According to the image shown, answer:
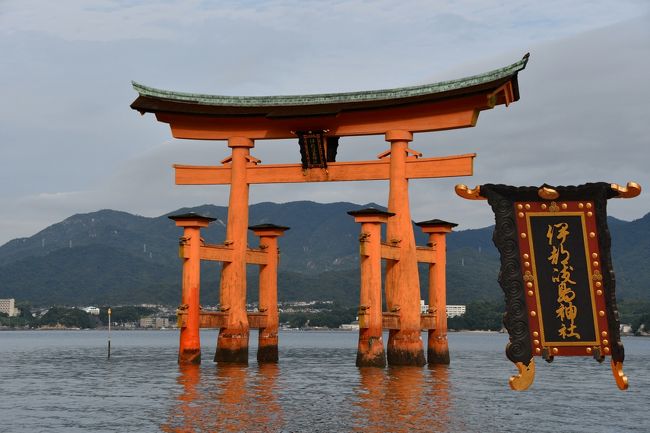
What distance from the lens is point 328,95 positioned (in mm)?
36312

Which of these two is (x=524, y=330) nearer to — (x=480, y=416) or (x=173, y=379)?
(x=480, y=416)

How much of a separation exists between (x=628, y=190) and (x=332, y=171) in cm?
2430

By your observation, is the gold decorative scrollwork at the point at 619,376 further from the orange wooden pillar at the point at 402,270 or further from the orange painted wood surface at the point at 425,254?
the orange painted wood surface at the point at 425,254

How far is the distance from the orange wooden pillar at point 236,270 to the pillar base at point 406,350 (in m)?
5.77

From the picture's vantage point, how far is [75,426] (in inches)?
865

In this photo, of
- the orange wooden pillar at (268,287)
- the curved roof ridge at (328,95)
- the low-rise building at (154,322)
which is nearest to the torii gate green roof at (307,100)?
the curved roof ridge at (328,95)

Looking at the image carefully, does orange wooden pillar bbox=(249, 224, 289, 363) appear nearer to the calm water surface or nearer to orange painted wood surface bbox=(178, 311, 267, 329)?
orange painted wood surface bbox=(178, 311, 267, 329)

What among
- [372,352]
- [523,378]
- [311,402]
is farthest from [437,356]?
[523,378]

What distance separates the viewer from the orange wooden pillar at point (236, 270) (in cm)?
3659

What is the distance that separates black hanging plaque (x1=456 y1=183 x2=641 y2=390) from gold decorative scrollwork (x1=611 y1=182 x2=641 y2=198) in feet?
0.77

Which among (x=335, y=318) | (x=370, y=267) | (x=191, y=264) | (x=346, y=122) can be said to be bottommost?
(x=370, y=267)

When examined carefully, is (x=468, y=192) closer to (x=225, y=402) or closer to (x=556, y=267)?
(x=556, y=267)

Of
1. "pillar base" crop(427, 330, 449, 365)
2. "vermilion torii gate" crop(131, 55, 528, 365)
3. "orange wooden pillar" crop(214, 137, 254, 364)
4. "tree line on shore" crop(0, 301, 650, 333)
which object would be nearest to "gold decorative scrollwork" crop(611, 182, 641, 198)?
"vermilion torii gate" crop(131, 55, 528, 365)

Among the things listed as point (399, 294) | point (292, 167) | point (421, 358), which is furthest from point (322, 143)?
point (421, 358)
